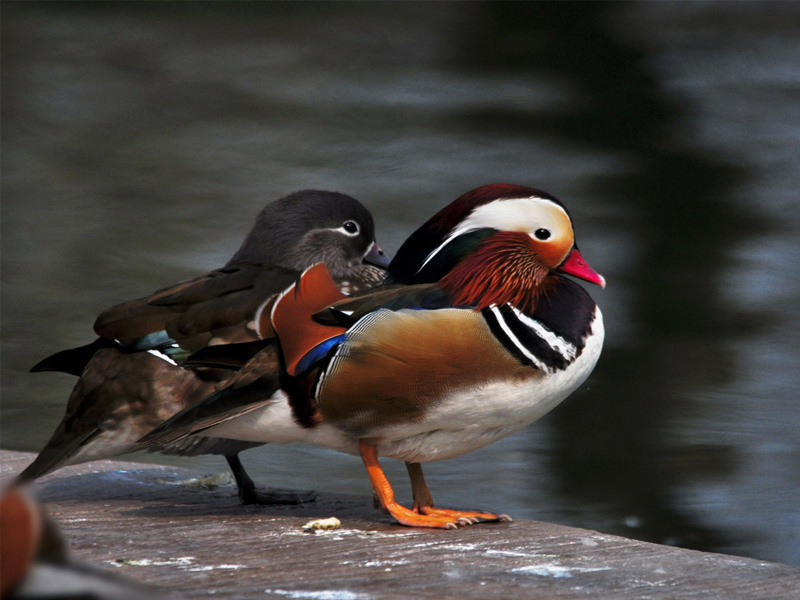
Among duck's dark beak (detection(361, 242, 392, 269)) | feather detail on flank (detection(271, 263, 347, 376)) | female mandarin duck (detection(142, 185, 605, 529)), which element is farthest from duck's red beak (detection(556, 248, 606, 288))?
duck's dark beak (detection(361, 242, 392, 269))

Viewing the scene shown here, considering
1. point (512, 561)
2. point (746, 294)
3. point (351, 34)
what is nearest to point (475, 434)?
point (512, 561)

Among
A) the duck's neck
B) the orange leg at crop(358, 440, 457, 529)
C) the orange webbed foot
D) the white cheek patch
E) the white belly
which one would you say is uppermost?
the white cheek patch

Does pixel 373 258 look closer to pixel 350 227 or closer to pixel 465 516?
pixel 350 227

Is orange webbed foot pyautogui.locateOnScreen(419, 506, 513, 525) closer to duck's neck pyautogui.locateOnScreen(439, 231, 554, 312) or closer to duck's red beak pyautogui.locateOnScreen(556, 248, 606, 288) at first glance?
duck's neck pyautogui.locateOnScreen(439, 231, 554, 312)

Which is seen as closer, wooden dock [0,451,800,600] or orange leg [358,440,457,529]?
wooden dock [0,451,800,600]

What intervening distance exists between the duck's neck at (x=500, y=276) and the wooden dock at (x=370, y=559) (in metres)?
0.53

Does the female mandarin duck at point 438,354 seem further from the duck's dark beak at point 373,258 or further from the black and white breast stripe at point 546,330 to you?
Result: the duck's dark beak at point 373,258

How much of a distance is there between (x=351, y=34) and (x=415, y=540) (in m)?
10.1

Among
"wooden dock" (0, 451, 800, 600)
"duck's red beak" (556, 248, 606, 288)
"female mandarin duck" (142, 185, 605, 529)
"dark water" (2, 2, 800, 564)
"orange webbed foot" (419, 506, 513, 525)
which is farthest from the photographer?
"dark water" (2, 2, 800, 564)

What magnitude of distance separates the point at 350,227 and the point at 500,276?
935mm

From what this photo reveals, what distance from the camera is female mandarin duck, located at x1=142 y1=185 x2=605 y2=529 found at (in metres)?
2.42

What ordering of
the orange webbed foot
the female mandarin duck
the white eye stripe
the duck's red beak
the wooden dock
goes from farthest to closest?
the white eye stripe → the duck's red beak → the orange webbed foot → the female mandarin duck → the wooden dock

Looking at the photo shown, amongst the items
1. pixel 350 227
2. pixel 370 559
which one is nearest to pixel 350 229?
pixel 350 227

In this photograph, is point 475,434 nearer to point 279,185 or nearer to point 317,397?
point 317,397
